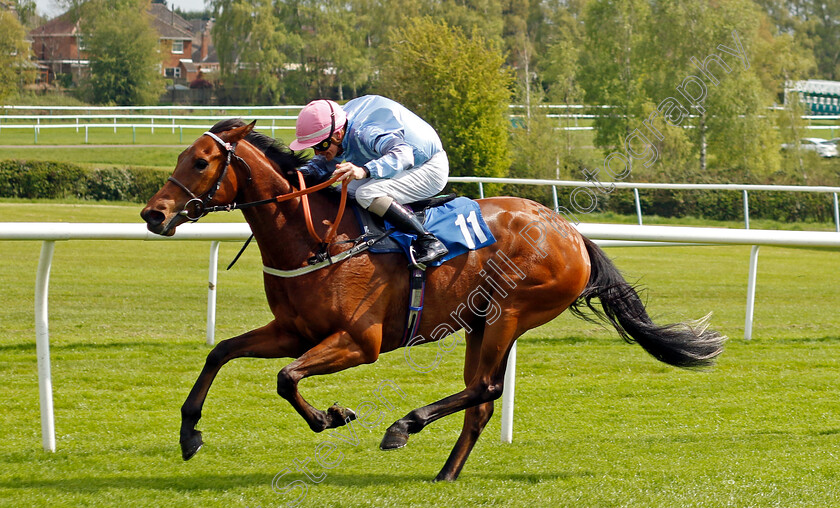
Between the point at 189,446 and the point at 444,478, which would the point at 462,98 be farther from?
the point at 189,446

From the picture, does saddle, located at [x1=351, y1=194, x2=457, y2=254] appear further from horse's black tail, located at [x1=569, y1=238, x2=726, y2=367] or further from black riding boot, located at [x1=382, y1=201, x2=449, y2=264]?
horse's black tail, located at [x1=569, y1=238, x2=726, y2=367]

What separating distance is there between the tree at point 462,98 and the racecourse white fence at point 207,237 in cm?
1277

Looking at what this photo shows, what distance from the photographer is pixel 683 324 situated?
3799 mm

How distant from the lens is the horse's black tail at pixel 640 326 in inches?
147

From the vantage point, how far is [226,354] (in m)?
3.09

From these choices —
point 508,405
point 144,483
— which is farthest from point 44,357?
point 508,405

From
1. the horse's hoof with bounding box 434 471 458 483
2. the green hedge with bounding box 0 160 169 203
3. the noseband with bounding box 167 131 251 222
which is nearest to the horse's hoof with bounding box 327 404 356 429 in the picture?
the horse's hoof with bounding box 434 471 458 483

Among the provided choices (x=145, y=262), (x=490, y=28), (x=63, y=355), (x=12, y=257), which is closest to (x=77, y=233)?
(x=63, y=355)

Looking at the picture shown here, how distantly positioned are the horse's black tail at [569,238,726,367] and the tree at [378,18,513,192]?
45.2 feet

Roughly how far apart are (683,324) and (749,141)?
18034 millimetres

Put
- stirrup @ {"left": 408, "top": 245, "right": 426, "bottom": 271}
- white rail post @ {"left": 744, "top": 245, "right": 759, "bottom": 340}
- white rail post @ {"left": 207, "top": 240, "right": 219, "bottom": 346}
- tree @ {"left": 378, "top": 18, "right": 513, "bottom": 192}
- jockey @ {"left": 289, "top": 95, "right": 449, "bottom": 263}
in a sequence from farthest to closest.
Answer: tree @ {"left": 378, "top": 18, "right": 513, "bottom": 192}
white rail post @ {"left": 744, "top": 245, "right": 759, "bottom": 340}
white rail post @ {"left": 207, "top": 240, "right": 219, "bottom": 346}
stirrup @ {"left": 408, "top": 245, "right": 426, "bottom": 271}
jockey @ {"left": 289, "top": 95, "right": 449, "bottom": 263}

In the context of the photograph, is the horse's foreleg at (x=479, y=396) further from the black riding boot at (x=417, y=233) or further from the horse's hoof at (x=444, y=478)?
the black riding boot at (x=417, y=233)

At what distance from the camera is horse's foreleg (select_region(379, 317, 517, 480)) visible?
3.26m

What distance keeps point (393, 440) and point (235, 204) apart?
0.98 meters
